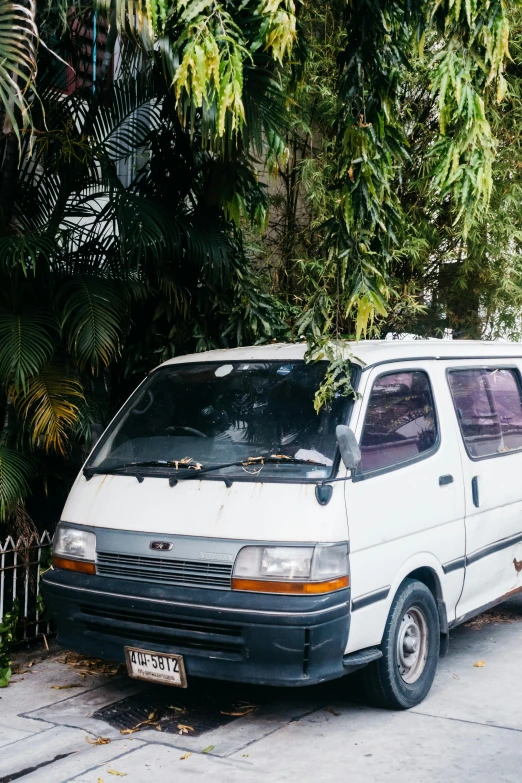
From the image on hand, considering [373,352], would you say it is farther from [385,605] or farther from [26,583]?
[26,583]

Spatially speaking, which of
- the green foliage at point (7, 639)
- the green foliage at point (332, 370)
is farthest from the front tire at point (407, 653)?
the green foliage at point (7, 639)

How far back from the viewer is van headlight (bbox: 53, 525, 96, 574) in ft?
16.2

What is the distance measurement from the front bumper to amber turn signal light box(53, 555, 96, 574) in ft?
0.41

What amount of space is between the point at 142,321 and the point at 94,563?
280 cm

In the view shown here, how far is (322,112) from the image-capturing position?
9156 millimetres

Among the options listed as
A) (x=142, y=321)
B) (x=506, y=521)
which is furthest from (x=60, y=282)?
(x=506, y=521)

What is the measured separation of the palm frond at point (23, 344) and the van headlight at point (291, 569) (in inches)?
81.7

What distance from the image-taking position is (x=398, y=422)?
520cm

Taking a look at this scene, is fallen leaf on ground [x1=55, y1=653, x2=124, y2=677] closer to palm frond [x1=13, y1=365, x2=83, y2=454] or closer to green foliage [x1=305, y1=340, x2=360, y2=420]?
palm frond [x1=13, y1=365, x2=83, y2=454]

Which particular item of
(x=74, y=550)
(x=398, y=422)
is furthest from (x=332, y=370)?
(x=74, y=550)

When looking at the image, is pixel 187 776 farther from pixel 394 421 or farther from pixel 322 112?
pixel 322 112

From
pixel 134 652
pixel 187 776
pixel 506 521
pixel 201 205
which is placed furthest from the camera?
pixel 201 205

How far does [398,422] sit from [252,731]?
5.97 ft

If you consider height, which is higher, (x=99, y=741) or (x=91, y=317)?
(x=91, y=317)
